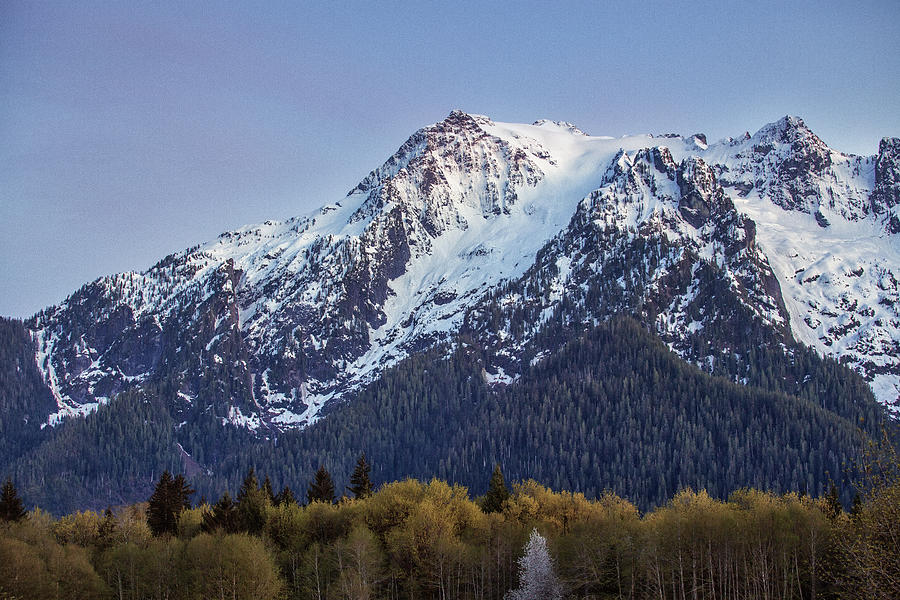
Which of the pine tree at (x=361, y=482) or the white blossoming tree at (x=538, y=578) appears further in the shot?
the pine tree at (x=361, y=482)

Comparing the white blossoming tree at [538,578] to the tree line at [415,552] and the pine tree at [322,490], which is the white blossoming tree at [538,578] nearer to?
the tree line at [415,552]

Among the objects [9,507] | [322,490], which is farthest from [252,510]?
[9,507]

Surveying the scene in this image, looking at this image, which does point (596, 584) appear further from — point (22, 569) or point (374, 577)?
point (22, 569)

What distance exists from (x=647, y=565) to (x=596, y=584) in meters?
9.93

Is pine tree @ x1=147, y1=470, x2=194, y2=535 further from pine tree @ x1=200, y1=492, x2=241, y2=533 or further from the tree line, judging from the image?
pine tree @ x1=200, y1=492, x2=241, y2=533

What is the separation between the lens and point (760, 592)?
97.4m

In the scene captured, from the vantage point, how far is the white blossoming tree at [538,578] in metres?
94.1

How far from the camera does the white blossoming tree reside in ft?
309

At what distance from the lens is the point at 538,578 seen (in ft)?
309

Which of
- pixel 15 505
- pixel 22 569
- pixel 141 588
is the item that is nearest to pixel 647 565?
pixel 141 588

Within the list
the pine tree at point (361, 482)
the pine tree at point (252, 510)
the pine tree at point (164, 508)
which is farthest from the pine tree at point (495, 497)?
the pine tree at point (164, 508)

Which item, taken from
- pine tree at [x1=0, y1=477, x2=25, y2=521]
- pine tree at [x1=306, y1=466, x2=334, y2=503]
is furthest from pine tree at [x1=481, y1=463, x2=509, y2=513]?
pine tree at [x1=0, y1=477, x2=25, y2=521]

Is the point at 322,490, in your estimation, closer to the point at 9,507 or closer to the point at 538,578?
the point at 9,507

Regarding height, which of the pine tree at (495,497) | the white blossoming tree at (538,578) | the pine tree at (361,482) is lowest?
the white blossoming tree at (538,578)
